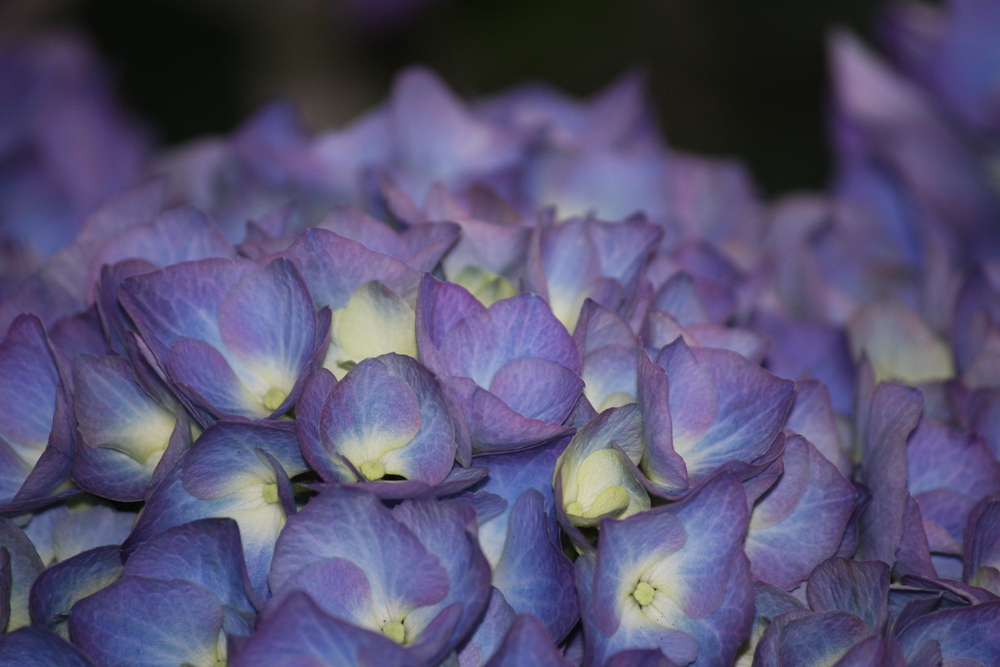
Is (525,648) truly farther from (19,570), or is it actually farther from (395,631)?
(19,570)

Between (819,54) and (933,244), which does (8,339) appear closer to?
(933,244)

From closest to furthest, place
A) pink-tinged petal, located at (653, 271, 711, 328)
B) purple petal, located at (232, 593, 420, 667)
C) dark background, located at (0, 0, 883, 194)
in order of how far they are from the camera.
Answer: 1. purple petal, located at (232, 593, 420, 667)
2. pink-tinged petal, located at (653, 271, 711, 328)
3. dark background, located at (0, 0, 883, 194)

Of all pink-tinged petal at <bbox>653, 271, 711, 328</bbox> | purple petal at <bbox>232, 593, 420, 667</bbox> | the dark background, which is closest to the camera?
purple petal at <bbox>232, 593, 420, 667</bbox>

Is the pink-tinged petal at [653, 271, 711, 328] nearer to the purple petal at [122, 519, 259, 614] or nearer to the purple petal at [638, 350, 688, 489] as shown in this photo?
the purple petal at [638, 350, 688, 489]

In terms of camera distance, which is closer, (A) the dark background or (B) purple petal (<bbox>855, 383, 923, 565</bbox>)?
(B) purple petal (<bbox>855, 383, 923, 565</bbox>)

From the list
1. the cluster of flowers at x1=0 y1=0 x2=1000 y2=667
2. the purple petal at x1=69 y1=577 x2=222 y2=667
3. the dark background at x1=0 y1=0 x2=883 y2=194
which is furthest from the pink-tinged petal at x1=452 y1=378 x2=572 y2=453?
the dark background at x1=0 y1=0 x2=883 y2=194
